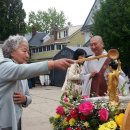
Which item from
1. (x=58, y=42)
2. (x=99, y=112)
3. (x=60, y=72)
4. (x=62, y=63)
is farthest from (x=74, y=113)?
(x=58, y=42)

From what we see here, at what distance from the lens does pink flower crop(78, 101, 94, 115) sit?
3867 mm

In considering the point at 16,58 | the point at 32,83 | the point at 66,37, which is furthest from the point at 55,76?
the point at 66,37

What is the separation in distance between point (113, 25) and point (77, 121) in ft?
71.4

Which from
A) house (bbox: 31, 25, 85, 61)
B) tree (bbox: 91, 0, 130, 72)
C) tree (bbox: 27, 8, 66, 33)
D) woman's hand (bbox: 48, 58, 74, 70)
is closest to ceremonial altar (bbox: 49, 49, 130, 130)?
woman's hand (bbox: 48, 58, 74, 70)

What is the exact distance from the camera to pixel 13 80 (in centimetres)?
293

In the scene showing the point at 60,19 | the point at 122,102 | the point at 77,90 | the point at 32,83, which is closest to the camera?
the point at 122,102

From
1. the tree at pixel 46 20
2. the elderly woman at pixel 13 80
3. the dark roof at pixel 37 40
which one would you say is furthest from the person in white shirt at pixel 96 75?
the tree at pixel 46 20

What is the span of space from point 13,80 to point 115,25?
75.1ft

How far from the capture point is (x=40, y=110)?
11.3 meters

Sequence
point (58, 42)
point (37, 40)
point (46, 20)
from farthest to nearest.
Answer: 1. point (46, 20)
2. point (37, 40)
3. point (58, 42)

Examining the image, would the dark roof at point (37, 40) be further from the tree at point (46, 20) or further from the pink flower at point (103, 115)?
the pink flower at point (103, 115)

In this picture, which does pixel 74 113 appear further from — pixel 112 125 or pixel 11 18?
pixel 11 18

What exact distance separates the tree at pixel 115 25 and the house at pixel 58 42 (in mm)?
26786

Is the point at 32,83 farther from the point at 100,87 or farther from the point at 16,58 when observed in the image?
the point at 16,58
